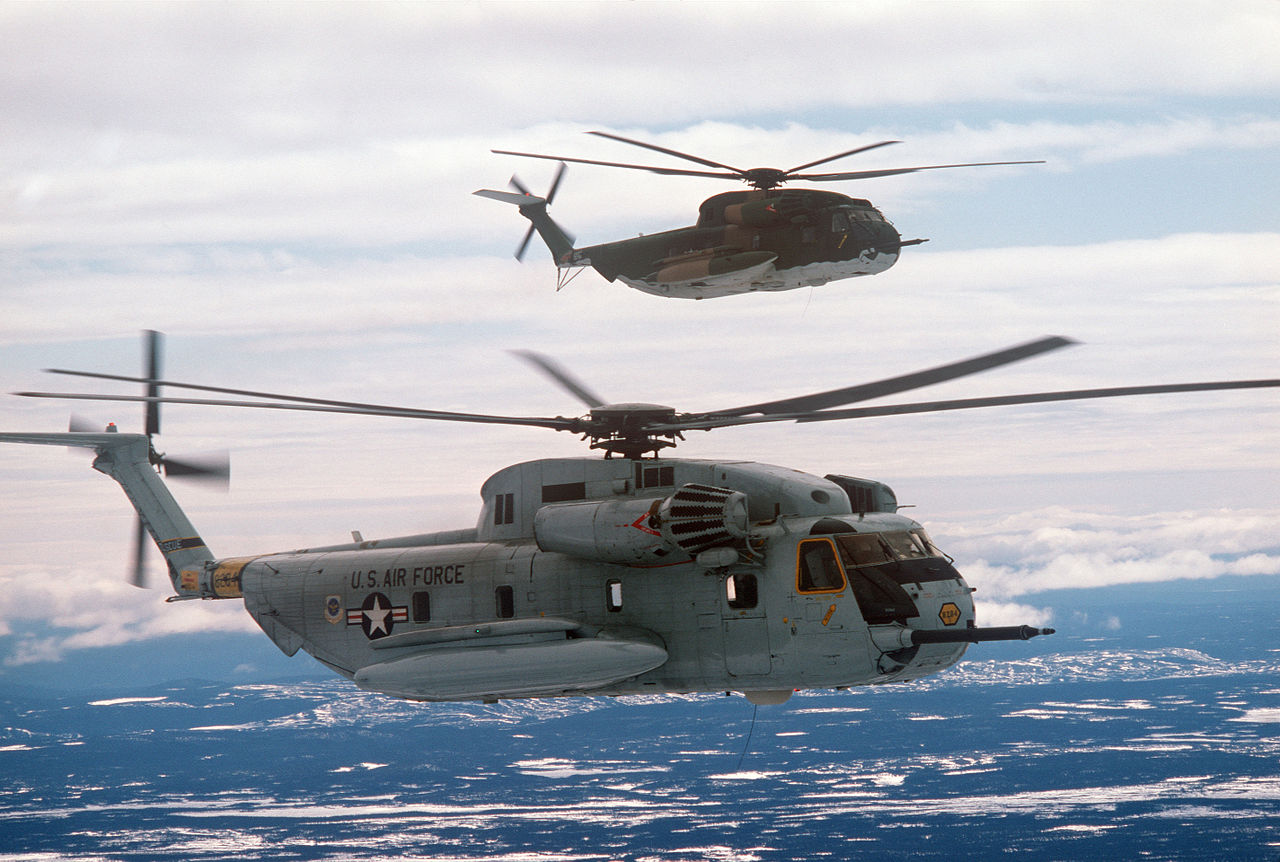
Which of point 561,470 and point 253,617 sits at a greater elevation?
point 561,470

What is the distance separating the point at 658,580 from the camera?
68.3 feet

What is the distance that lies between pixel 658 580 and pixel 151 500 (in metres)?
14.1

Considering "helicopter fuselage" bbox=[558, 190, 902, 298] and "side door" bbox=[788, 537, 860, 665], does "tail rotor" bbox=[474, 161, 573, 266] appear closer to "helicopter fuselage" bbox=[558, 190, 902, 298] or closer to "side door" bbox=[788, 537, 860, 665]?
"helicopter fuselage" bbox=[558, 190, 902, 298]

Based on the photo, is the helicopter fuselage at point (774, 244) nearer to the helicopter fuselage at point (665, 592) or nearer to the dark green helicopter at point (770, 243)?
the dark green helicopter at point (770, 243)

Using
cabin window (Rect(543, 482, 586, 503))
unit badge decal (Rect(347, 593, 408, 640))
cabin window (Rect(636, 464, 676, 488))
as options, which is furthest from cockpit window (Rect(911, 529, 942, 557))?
unit badge decal (Rect(347, 593, 408, 640))

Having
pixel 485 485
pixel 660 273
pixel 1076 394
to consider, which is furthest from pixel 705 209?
pixel 1076 394

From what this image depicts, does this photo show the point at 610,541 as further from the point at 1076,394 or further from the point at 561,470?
the point at 1076,394

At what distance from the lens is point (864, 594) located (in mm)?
19438

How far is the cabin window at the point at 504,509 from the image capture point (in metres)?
23.0

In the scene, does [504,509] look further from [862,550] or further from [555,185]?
[555,185]

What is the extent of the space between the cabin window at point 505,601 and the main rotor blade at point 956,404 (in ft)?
13.3

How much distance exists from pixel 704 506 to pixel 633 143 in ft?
35.1

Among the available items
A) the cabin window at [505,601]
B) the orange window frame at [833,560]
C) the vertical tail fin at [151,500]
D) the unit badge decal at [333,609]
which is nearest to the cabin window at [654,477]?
the orange window frame at [833,560]

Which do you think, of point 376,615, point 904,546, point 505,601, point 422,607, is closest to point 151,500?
point 376,615
